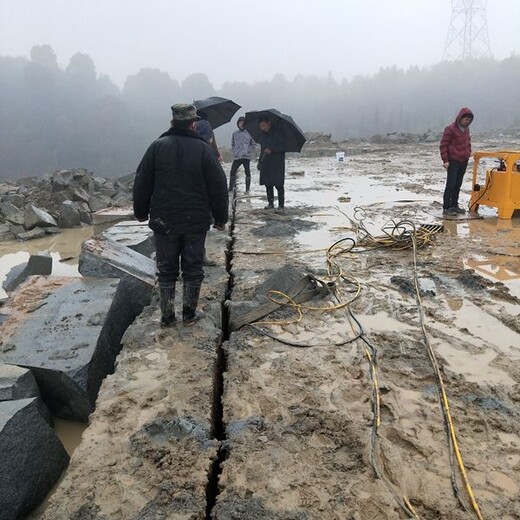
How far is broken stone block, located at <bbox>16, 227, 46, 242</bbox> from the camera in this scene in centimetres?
1055

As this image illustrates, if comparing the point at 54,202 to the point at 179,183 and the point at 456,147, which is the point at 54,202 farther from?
the point at 179,183

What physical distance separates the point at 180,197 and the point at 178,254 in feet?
1.61

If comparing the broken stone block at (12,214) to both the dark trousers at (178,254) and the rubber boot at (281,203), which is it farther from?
the dark trousers at (178,254)

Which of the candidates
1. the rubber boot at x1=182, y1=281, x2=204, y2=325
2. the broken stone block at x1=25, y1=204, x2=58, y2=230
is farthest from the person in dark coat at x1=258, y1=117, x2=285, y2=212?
the broken stone block at x1=25, y1=204, x2=58, y2=230

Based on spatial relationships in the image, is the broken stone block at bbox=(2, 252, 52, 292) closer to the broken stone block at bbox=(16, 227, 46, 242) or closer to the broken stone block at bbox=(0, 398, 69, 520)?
the broken stone block at bbox=(16, 227, 46, 242)

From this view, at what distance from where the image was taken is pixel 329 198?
10.6m

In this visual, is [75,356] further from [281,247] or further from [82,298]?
[281,247]

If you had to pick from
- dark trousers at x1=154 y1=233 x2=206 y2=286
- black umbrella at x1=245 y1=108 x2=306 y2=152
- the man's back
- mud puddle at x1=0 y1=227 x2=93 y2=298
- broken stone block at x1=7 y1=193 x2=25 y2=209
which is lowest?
mud puddle at x1=0 y1=227 x2=93 y2=298

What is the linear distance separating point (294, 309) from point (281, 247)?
231 cm

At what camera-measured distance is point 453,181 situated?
8102 millimetres

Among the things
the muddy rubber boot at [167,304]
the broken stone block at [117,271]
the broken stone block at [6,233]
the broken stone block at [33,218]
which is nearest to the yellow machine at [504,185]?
the broken stone block at [117,271]

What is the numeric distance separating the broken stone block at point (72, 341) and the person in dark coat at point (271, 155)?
4.34 metres

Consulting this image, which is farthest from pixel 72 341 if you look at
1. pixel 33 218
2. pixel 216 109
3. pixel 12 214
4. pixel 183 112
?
pixel 12 214

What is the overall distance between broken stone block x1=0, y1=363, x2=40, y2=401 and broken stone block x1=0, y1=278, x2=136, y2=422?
13 centimetres
